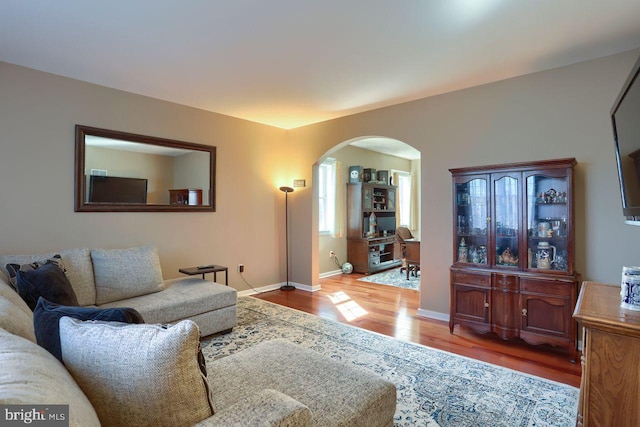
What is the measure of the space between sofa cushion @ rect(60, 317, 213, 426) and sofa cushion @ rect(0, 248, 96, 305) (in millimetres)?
2308

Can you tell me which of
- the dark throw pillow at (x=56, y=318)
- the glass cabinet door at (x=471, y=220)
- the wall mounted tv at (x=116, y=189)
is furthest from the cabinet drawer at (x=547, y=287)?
the wall mounted tv at (x=116, y=189)

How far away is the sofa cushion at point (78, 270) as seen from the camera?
9.35 ft

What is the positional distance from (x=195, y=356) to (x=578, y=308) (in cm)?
177

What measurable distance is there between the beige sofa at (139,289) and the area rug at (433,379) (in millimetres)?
292

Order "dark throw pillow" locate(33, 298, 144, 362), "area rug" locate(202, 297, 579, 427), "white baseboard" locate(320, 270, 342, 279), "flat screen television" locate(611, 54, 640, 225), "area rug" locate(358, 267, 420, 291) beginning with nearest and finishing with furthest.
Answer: "dark throw pillow" locate(33, 298, 144, 362) → "flat screen television" locate(611, 54, 640, 225) → "area rug" locate(202, 297, 579, 427) → "area rug" locate(358, 267, 420, 291) → "white baseboard" locate(320, 270, 342, 279)

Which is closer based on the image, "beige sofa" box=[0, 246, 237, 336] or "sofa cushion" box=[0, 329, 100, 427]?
"sofa cushion" box=[0, 329, 100, 427]

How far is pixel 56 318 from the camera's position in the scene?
1178 millimetres

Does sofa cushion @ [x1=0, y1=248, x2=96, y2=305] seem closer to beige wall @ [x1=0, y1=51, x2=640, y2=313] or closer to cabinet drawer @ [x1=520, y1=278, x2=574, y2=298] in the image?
beige wall @ [x1=0, y1=51, x2=640, y2=313]

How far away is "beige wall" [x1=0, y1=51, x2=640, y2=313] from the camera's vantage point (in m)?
2.96

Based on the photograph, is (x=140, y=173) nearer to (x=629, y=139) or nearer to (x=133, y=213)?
(x=133, y=213)

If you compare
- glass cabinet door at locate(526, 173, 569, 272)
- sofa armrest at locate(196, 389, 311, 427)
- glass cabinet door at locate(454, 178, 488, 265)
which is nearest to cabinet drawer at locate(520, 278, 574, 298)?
glass cabinet door at locate(526, 173, 569, 272)

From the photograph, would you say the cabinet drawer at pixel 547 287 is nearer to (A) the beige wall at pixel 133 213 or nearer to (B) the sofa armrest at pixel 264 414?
(B) the sofa armrest at pixel 264 414

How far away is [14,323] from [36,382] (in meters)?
0.83

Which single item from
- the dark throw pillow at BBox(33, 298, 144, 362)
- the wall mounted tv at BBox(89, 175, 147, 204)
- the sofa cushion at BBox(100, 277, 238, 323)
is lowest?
the sofa cushion at BBox(100, 277, 238, 323)
